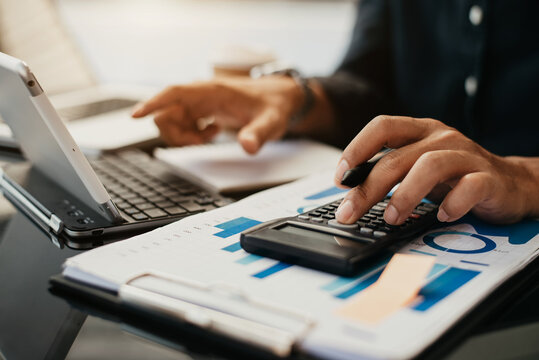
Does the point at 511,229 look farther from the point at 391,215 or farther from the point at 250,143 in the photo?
the point at 250,143

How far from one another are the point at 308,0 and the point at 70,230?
6.12ft

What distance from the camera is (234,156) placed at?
A: 2.42 ft

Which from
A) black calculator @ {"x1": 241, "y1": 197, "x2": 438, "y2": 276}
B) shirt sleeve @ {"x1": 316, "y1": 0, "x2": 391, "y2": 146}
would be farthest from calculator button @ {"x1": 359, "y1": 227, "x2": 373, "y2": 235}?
shirt sleeve @ {"x1": 316, "y1": 0, "x2": 391, "y2": 146}

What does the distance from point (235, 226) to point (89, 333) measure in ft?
0.50

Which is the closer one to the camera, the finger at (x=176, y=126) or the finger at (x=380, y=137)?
the finger at (x=380, y=137)

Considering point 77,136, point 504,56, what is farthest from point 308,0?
point 77,136

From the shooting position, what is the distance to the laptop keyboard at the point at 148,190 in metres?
0.52

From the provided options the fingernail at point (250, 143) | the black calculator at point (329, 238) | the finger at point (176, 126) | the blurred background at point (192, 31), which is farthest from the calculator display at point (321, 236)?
the blurred background at point (192, 31)

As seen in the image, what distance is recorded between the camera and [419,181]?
431mm

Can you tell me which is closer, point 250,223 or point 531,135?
point 250,223

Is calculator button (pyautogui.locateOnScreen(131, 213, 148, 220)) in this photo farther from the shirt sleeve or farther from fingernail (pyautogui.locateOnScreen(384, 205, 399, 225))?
the shirt sleeve

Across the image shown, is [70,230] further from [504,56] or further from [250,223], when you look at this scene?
[504,56]

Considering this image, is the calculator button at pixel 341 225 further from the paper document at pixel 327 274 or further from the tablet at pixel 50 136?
the tablet at pixel 50 136

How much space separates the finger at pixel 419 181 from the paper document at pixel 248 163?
0.72 feet
